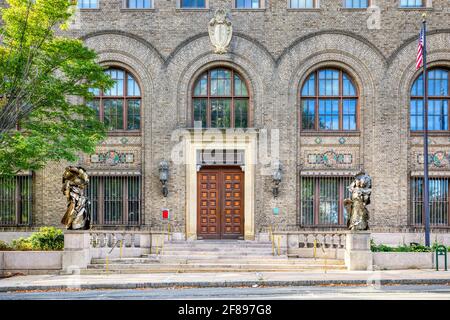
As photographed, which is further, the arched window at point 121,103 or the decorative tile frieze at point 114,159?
the arched window at point 121,103

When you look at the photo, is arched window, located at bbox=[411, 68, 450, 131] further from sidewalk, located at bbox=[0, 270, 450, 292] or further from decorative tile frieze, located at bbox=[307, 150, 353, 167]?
sidewalk, located at bbox=[0, 270, 450, 292]

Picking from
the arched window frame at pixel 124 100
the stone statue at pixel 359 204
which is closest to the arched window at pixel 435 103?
the stone statue at pixel 359 204

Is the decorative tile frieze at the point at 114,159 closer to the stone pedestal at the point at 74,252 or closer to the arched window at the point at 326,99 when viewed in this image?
the stone pedestal at the point at 74,252

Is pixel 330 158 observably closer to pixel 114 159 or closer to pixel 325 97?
pixel 325 97

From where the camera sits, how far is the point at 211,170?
25.6m

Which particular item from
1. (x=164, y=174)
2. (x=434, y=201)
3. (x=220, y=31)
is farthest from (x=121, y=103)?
(x=434, y=201)

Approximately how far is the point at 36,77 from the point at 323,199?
13.6m

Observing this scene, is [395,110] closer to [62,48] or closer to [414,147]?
[414,147]

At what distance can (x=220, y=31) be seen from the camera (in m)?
24.9

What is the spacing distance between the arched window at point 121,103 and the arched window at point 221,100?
2.72 meters

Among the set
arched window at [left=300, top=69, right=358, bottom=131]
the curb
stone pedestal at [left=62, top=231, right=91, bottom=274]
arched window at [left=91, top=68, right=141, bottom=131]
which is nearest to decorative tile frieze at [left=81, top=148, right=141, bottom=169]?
arched window at [left=91, top=68, right=141, bottom=131]

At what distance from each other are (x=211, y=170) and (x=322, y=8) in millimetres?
8992

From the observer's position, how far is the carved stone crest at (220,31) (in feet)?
81.6
